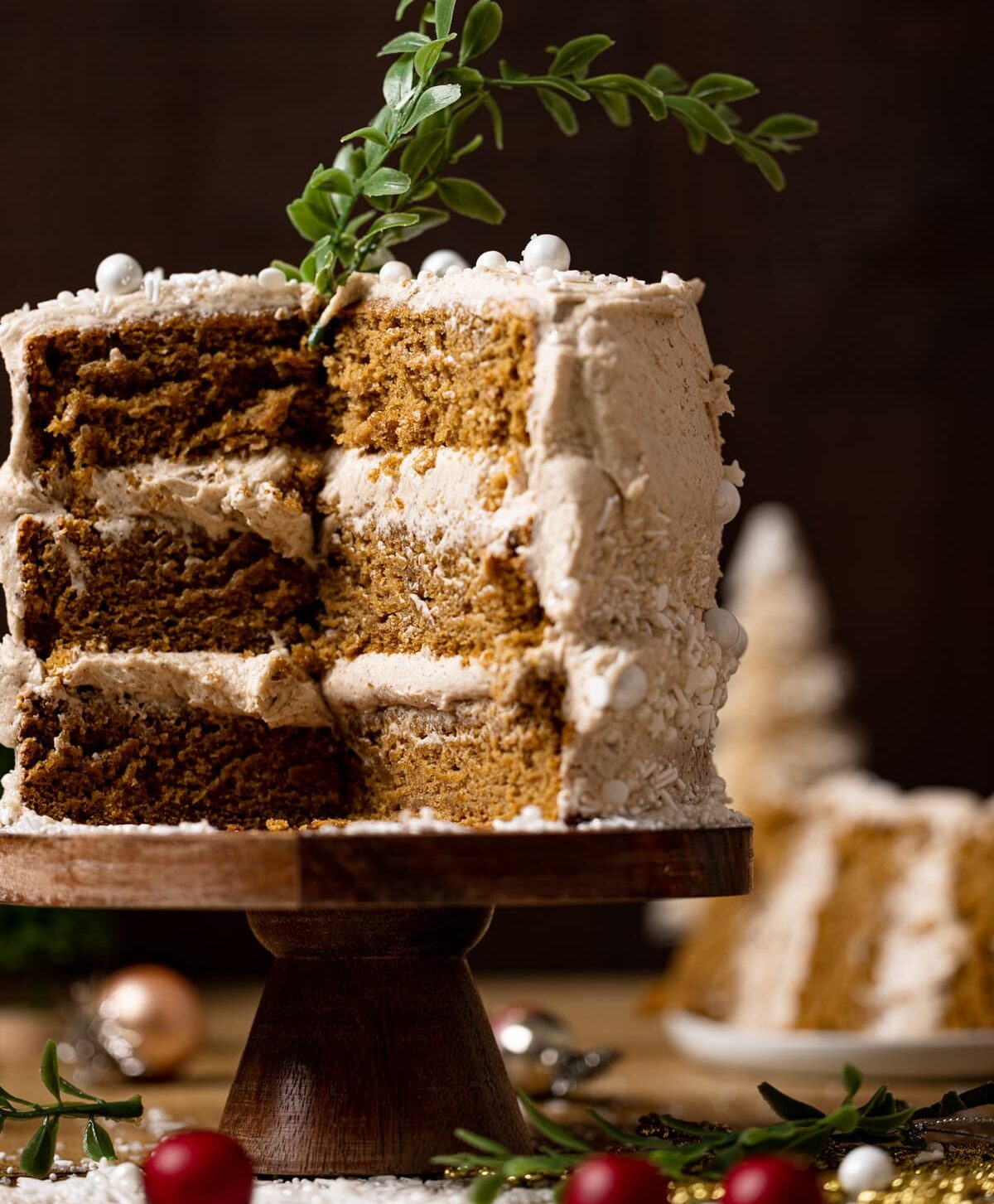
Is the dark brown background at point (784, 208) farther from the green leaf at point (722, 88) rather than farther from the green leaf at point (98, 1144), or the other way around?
the green leaf at point (98, 1144)

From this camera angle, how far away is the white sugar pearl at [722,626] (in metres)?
2.34

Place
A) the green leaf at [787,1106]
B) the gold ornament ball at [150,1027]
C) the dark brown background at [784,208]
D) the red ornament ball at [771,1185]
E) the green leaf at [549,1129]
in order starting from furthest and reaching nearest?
the dark brown background at [784,208] < the gold ornament ball at [150,1027] < the green leaf at [787,1106] < the green leaf at [549,1129] < the red ornament ball at [771,1185]

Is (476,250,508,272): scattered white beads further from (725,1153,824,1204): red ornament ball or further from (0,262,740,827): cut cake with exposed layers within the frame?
(725,1153,824,1204): red ornament ball

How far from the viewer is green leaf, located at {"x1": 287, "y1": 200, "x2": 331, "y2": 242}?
2.52 meters

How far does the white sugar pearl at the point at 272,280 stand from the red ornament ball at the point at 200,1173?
3.76ft

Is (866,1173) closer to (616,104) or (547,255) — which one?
(547,255)

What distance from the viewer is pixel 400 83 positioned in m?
2.42

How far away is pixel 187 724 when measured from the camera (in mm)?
2463

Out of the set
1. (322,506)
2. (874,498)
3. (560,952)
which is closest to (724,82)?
(322,506)

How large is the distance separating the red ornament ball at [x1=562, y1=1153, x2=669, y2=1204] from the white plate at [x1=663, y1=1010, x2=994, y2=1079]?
1.56m

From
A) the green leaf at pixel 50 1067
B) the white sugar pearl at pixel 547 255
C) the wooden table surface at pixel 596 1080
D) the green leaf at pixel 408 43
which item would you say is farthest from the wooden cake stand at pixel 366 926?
the green leaf at pixel 408 43

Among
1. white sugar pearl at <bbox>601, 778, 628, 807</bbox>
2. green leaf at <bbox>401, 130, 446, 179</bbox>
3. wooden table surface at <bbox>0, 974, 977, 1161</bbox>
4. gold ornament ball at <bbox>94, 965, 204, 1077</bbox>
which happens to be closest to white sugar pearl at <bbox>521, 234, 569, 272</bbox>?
green leaf at <bbox>401, 130, 446, 179</bbox>

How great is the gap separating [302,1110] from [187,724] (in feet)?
1.75

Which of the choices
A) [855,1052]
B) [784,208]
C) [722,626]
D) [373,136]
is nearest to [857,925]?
[855,1052]
